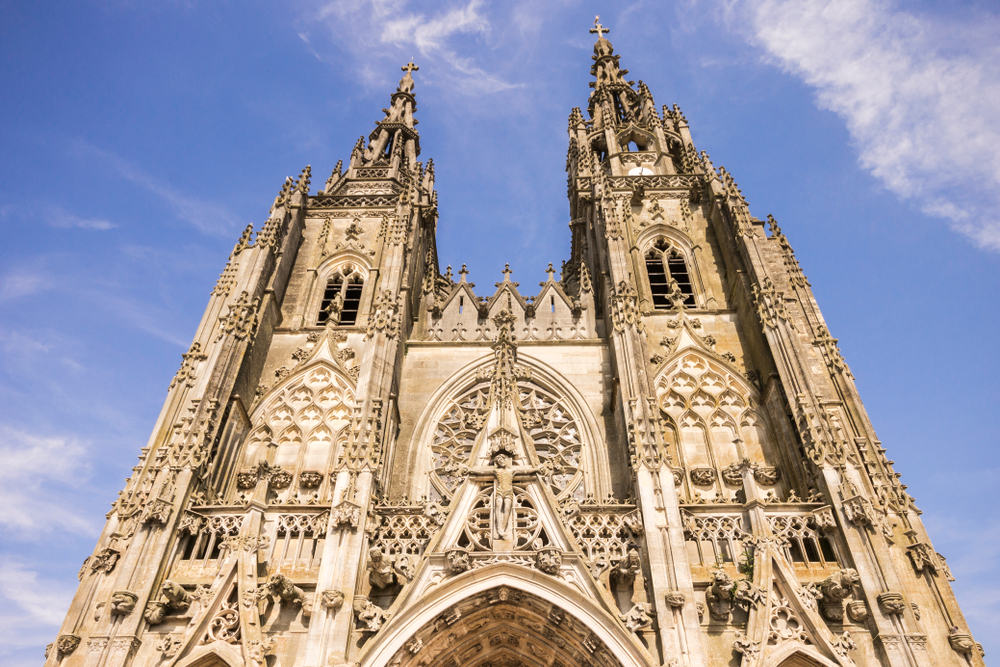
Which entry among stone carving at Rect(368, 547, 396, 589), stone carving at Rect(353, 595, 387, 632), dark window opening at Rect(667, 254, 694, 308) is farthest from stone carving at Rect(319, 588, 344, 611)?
dark window opening at Rect(667, 254, 694, 308)

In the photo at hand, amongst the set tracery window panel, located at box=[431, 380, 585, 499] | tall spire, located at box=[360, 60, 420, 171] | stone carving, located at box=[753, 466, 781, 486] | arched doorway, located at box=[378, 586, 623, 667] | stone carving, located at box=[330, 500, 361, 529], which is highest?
tall spire, located at box=[360, 60, 420, 171]

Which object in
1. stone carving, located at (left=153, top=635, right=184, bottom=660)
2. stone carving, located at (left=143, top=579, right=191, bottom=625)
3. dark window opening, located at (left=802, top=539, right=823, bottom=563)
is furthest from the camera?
dark window opening, located at (left=802, top=539, right=823, bottom=563)

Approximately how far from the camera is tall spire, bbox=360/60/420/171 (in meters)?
28.3

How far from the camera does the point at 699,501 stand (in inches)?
535

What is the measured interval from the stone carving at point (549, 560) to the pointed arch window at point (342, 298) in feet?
30.8

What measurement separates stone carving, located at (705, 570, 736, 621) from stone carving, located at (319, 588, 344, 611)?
5927 mm

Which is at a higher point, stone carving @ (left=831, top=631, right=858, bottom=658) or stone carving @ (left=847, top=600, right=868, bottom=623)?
stone carving @ (left=847, top=600, right=868, bottom=623)

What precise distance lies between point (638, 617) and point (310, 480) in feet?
24.6

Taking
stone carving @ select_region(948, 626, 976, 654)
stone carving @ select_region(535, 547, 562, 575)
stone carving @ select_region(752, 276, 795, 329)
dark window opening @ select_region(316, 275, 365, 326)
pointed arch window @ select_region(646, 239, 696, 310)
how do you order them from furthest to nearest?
pointed arch window @ select_region(646, 239, 696, 310) < dark window opening @ select_region(316, 275, 365, 326) < stone carving @ select_region(752, 276, 795, 329) < stone carving @ select_region(535, 547, 562, 575) < stone carving @ select_region(948, 626, 976, 654)

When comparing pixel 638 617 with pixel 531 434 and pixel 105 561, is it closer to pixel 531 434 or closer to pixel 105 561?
pixel 531 434

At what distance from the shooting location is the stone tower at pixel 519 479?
11242mm

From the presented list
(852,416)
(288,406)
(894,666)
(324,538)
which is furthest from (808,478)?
(288,406)

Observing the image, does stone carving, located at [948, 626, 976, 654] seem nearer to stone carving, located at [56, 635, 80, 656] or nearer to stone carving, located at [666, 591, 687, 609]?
stone carving, located at [666, 591, 687, 609]

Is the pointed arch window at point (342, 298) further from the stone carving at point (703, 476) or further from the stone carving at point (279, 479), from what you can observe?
the stone carving at point (703, 476)
